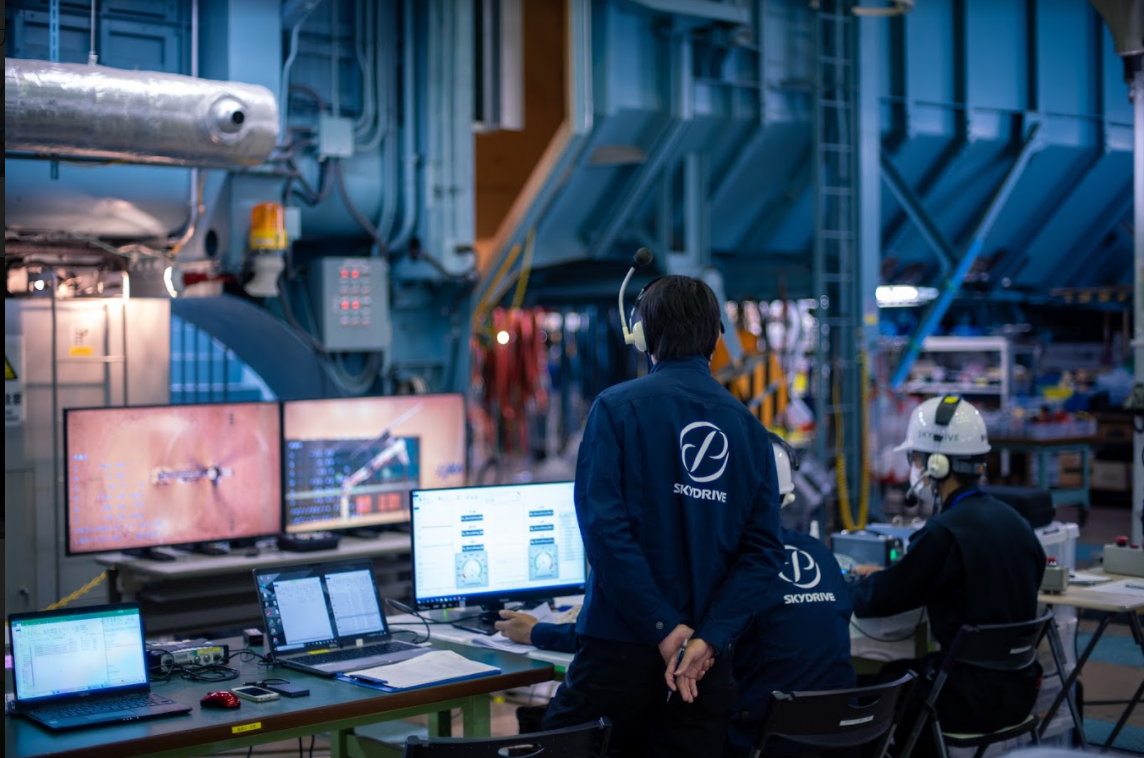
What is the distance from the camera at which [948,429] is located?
181 inches

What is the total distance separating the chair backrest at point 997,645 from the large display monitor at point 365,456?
11.4 ft

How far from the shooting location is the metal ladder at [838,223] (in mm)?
9680

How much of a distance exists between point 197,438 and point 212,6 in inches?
94.8

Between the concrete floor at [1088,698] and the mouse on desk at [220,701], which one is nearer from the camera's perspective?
the mouse on desk at [220,701]

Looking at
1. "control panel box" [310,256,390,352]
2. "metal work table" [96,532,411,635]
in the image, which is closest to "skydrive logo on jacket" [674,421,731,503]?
"metal work table" [96,532,411,635]

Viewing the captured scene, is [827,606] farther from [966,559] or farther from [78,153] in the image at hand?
[78,153]

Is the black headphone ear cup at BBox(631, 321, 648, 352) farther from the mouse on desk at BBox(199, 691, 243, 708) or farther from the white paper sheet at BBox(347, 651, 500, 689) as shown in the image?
the mouse on desk at BBox(199, 691, 243, 708)

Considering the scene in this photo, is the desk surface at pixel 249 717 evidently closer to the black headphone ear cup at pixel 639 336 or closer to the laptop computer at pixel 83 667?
the laptop computer at pixel 83 667

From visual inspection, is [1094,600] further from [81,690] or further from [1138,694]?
[81,690]

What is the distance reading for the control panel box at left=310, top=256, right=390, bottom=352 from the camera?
7520mm

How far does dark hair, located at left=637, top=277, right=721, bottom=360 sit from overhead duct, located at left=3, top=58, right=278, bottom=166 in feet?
11.0

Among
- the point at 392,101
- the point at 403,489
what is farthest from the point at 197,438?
the point at 392,101

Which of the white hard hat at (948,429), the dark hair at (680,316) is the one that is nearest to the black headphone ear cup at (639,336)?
the dark hair at (680,316)

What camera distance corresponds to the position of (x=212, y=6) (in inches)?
271
